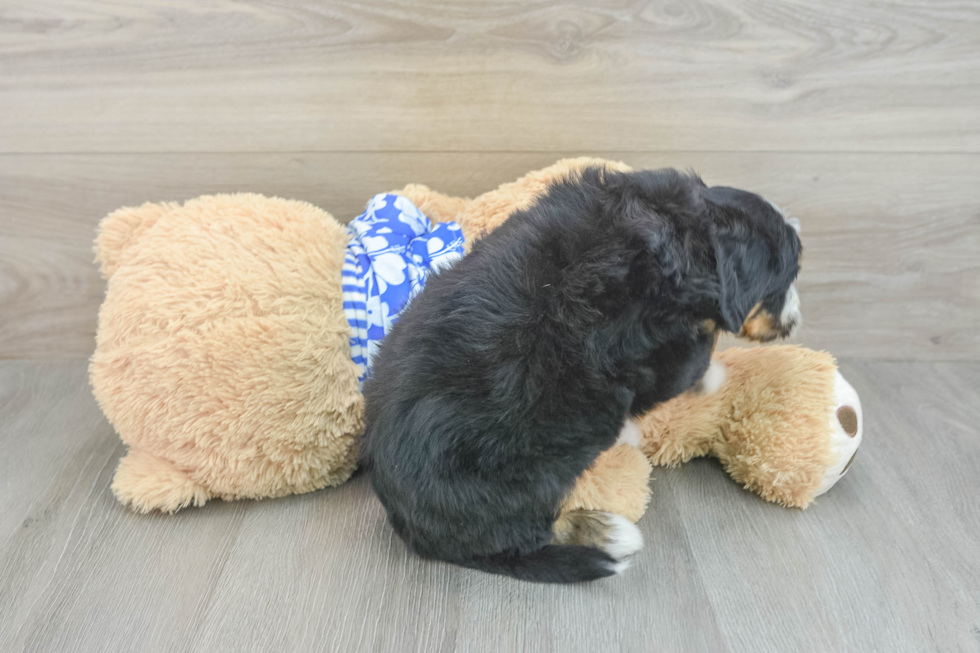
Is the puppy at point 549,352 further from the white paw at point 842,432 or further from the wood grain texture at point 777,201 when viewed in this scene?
the wood grain texture at point 777,201

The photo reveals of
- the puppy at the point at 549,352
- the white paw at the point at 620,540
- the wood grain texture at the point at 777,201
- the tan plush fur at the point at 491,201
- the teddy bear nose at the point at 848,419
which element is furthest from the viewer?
the wood grain texture at the point at 777,201

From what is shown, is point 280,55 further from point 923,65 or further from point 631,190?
point 923,65

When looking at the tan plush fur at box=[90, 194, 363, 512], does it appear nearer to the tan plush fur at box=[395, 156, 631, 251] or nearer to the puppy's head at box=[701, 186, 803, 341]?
the tan plush fur at box=[395, 156, 631, 251]

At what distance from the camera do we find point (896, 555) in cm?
100

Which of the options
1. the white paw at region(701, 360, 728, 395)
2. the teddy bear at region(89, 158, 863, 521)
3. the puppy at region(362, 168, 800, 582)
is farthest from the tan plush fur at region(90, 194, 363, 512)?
the white paw at region(701, 360, 728, 395)

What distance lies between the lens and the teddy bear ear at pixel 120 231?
3.95ft

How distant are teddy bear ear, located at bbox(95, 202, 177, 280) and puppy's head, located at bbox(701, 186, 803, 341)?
1.00 metres

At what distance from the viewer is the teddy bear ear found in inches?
47.4

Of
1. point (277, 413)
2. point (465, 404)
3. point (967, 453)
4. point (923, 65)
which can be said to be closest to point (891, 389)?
point (967, 453)

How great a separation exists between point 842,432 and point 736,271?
16.1 inches

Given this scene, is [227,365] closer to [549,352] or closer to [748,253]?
[549,352]

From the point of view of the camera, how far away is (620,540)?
972 millimetres

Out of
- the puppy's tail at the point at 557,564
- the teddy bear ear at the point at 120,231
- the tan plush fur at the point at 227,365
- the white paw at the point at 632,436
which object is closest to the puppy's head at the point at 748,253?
the white paw at the point at 632,436

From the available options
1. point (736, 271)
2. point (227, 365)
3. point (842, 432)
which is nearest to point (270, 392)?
point (227, 365)
